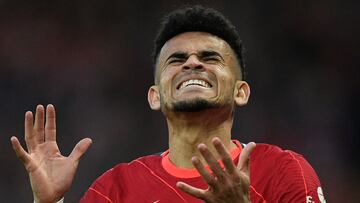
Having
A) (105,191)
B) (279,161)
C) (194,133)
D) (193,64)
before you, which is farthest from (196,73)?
(105,191)

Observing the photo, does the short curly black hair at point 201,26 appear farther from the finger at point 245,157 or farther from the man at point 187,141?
the finger at point 245,157

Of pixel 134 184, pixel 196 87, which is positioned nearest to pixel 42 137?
pixel 134 184

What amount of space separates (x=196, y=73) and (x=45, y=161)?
83 cm

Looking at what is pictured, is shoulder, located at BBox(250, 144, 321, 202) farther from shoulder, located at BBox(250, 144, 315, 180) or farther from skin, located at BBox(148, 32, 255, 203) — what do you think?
skin, located at BBox(148, 32, 255, 203)

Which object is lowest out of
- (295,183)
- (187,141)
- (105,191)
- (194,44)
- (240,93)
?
(105,191)

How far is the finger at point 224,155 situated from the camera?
98.2 inches

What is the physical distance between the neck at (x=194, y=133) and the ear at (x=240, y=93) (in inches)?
3.8

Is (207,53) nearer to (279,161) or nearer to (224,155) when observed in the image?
(279,161)

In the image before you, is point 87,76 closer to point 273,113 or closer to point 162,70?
point 273,113

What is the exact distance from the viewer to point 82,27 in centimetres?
781

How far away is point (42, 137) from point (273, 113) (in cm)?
408

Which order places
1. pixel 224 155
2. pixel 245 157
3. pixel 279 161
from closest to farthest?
pixel 224 155 → pixel 245 157 → pixel 279 161

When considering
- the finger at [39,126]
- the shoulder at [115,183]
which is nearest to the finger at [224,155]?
the shoulder at [115,183]

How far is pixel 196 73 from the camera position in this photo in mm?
3342
